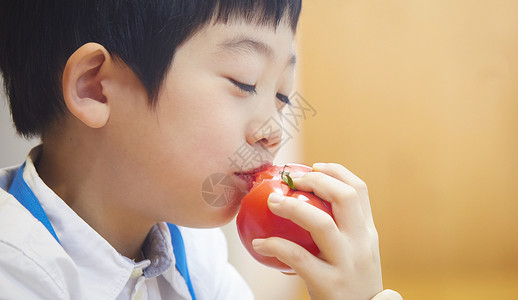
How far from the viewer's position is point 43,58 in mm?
707

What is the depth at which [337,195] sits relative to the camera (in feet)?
2.14

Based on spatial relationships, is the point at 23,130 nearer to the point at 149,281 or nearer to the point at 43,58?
the point at 43,58

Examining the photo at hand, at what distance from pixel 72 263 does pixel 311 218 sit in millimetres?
330

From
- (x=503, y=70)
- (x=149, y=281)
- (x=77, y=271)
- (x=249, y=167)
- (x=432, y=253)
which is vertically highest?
(x=503, y=70)

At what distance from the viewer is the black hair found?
66 cm

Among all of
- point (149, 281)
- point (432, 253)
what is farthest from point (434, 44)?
point (149, 281)

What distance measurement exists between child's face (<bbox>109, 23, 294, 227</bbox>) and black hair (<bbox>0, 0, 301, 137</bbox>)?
2cm

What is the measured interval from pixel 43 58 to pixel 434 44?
3.84ft

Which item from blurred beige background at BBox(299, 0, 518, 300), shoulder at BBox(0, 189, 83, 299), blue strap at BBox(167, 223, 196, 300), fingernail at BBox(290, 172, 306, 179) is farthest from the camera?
blurred beige background at BBox(299, 0, 518, 300)

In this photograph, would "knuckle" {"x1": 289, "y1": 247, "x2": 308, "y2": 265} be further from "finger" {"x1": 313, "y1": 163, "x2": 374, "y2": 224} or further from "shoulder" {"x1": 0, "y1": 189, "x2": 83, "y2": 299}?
"shoulder" {"x1": 0, "y1": 189, "x2": 83, "y2": 299}

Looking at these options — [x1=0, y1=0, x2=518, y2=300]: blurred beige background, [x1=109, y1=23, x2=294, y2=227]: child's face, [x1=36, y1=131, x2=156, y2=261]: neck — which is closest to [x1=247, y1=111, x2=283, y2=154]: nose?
[x1=109, y1=23, x2=294, y2=227]: child's face

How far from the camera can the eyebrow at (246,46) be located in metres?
0.67

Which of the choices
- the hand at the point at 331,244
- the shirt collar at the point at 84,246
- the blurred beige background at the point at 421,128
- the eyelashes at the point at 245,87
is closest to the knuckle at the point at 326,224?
the hand at the point at 331,244

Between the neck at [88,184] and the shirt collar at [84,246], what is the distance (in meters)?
0.05
